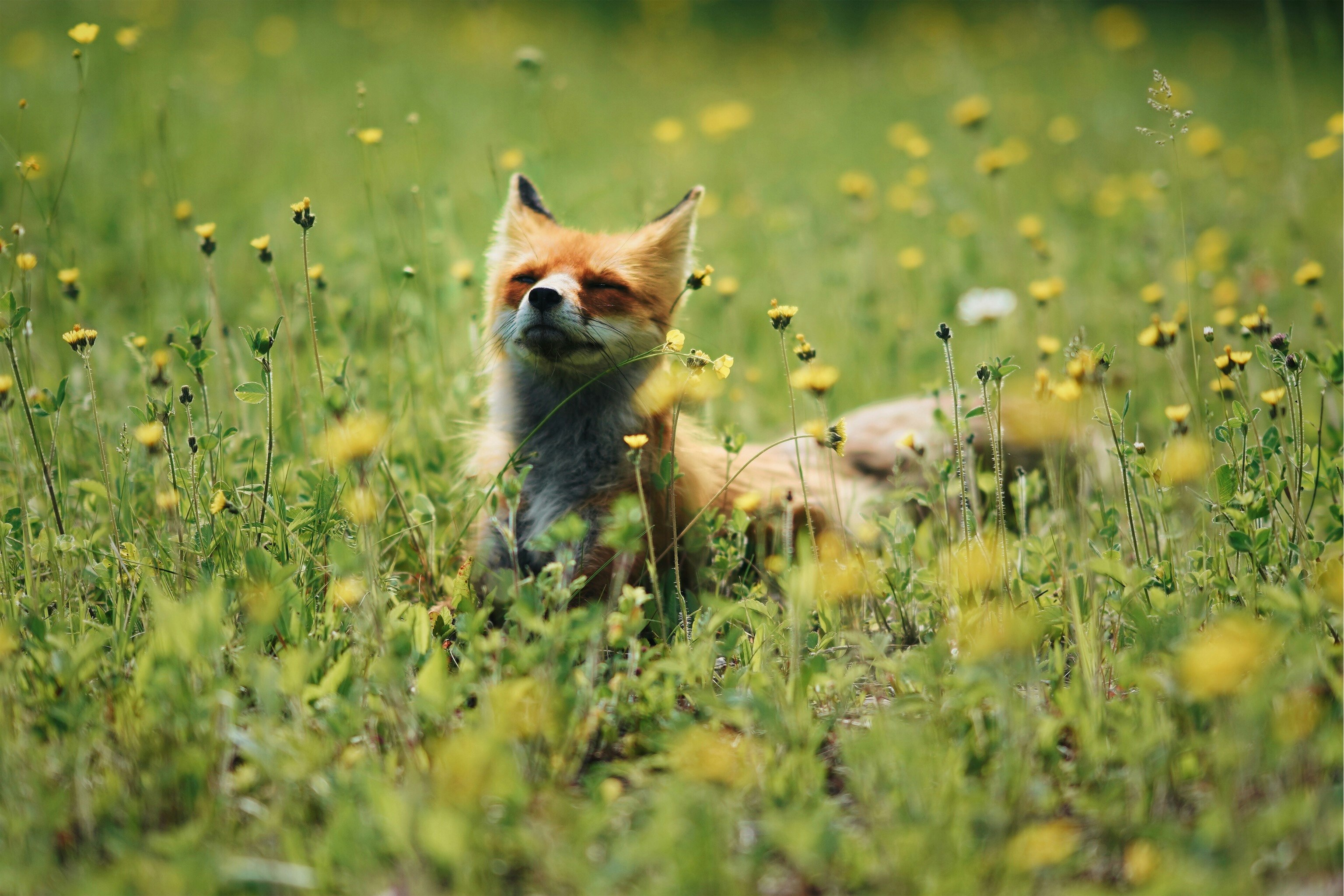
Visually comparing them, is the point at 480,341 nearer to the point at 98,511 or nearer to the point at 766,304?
the point at 98,511

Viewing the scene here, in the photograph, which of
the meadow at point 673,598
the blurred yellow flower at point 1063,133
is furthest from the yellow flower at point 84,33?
the blurred yellow flower at point 1063,133

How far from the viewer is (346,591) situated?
2.33 m

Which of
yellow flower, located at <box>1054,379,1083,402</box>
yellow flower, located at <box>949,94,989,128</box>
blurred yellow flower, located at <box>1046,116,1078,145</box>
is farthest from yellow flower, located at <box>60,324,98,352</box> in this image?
blurred yellow flower, located at <box>1046,116,1078,145</box>

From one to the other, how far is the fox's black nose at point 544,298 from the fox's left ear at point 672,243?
1.69 feet

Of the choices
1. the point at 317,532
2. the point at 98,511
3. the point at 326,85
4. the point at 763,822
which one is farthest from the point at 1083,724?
the point at 326,85

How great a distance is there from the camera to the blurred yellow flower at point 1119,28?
10.8m

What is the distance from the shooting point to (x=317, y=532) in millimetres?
2785

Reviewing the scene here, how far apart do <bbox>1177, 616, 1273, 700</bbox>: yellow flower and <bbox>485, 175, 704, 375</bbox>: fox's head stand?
198 cm

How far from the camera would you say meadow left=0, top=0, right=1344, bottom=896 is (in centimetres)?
173

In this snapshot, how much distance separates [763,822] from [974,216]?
19.8ft

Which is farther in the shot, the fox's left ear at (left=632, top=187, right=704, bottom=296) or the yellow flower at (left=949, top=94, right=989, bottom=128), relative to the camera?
the yellow flower at (left=949, top=94, right=989, bottom=128)

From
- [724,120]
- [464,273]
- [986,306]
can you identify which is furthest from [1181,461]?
[724,120]

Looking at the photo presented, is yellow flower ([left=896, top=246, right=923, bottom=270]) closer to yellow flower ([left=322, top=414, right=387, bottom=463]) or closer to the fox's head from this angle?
the fox's head

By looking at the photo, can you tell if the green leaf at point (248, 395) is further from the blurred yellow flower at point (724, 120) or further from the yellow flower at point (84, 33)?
the blurred yellow flower at point (724, 120)
